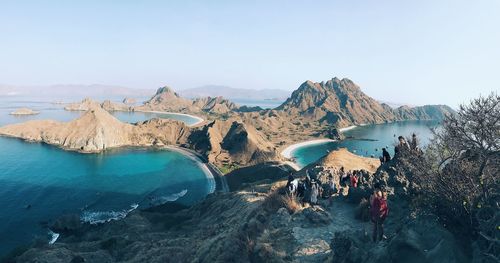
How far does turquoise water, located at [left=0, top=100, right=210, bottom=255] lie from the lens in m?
75.2

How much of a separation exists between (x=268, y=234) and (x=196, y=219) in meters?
37.2

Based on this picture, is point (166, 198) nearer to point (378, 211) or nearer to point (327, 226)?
point (327, 226)

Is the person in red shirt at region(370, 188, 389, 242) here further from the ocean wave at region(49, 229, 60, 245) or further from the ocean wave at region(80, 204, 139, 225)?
the ocean wave at region(80, 204, 139, 225)

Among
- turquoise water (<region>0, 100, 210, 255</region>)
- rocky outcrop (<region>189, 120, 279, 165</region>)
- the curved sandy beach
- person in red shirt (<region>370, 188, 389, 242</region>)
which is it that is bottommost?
turquoise water (<region>0, 100, 210, 255</region>)

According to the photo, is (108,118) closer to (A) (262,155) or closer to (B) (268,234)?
(A) (262,155)

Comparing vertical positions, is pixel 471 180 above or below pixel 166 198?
above

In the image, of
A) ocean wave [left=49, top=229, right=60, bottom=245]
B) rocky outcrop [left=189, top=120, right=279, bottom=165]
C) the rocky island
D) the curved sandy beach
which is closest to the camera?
the rocky island

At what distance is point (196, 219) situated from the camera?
56500 millimetres

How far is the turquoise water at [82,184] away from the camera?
7519 cm

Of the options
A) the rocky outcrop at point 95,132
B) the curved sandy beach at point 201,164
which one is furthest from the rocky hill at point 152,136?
the curved sandy beach at point 201,164

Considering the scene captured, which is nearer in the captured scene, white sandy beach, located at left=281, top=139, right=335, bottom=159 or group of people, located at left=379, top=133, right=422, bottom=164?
group of people, located at left=379, top=133, right=422, bottom=164

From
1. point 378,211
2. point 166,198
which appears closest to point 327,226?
point 378,211

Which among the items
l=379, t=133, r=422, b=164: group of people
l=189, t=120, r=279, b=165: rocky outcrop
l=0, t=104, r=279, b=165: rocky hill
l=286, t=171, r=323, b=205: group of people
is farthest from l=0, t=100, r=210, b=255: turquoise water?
l=379, t=133, r=422, b=164: group of people

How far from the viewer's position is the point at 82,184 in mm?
101500
